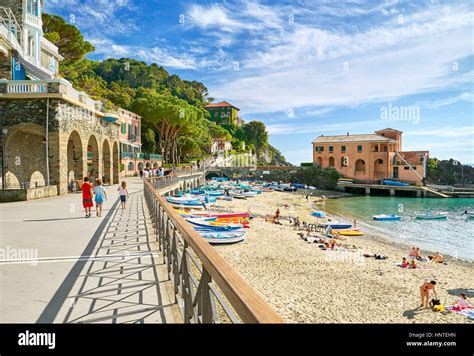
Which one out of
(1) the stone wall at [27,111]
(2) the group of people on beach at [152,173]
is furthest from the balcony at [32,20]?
(2) the group of people on beach at [152,173]

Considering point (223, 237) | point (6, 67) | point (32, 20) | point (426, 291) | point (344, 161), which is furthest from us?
point (344, 161)

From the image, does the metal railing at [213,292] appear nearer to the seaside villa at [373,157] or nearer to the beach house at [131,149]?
the beach house at [131,149]

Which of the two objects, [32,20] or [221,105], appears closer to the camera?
[32,20]

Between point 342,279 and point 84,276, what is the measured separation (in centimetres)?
1323

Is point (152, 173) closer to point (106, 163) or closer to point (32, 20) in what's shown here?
point (106, 163)

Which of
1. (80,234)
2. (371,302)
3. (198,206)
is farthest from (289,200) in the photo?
(80,234)

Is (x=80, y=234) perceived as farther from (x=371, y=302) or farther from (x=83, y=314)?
(x=371, y=302)

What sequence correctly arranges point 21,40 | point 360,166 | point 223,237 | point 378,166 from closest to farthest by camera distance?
point 223,237 → point 21,40 → point 378,166 → point 360,166

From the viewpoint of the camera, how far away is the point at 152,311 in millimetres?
4262

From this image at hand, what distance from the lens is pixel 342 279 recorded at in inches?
624

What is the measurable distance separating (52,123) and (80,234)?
38.4 ft

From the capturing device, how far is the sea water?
26.0 m

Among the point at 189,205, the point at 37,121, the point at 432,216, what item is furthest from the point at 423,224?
the point at 37,121
